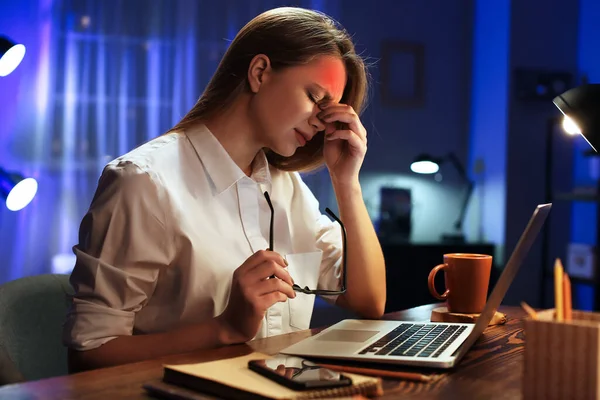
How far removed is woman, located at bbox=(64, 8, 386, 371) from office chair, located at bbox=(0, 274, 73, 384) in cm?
21

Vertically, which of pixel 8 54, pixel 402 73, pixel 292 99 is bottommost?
pixel 292 99

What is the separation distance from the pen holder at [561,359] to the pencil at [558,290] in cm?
1

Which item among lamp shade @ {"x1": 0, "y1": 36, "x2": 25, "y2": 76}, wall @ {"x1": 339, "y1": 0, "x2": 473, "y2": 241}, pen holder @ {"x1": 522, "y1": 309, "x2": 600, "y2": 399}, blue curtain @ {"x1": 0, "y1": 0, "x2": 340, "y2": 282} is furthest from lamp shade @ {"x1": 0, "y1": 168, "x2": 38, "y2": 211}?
pen holder @ {"x1": 522, "y1": 309, "x2": 600, "y2": 399}

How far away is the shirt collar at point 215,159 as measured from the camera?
1.43 metres

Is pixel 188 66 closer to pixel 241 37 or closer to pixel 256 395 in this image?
pixel 241 37

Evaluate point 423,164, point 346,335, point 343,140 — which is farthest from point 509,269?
point 423,164

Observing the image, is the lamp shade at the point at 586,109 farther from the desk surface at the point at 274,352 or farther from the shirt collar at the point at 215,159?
the shirt collar at the point at 215,159

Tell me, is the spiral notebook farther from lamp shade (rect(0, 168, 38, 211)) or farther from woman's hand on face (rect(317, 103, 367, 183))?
lamp shade (rect(0, 168, 38, 211))

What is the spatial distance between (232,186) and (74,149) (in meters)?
2.43

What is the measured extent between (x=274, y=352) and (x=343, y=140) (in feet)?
2.34

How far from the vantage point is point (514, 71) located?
404cm

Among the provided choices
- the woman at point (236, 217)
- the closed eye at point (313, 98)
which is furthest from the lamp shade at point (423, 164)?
the closed eye at point (313, 98)

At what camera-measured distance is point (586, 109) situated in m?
1.18

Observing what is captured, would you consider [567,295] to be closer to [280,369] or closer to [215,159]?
[280,369]
